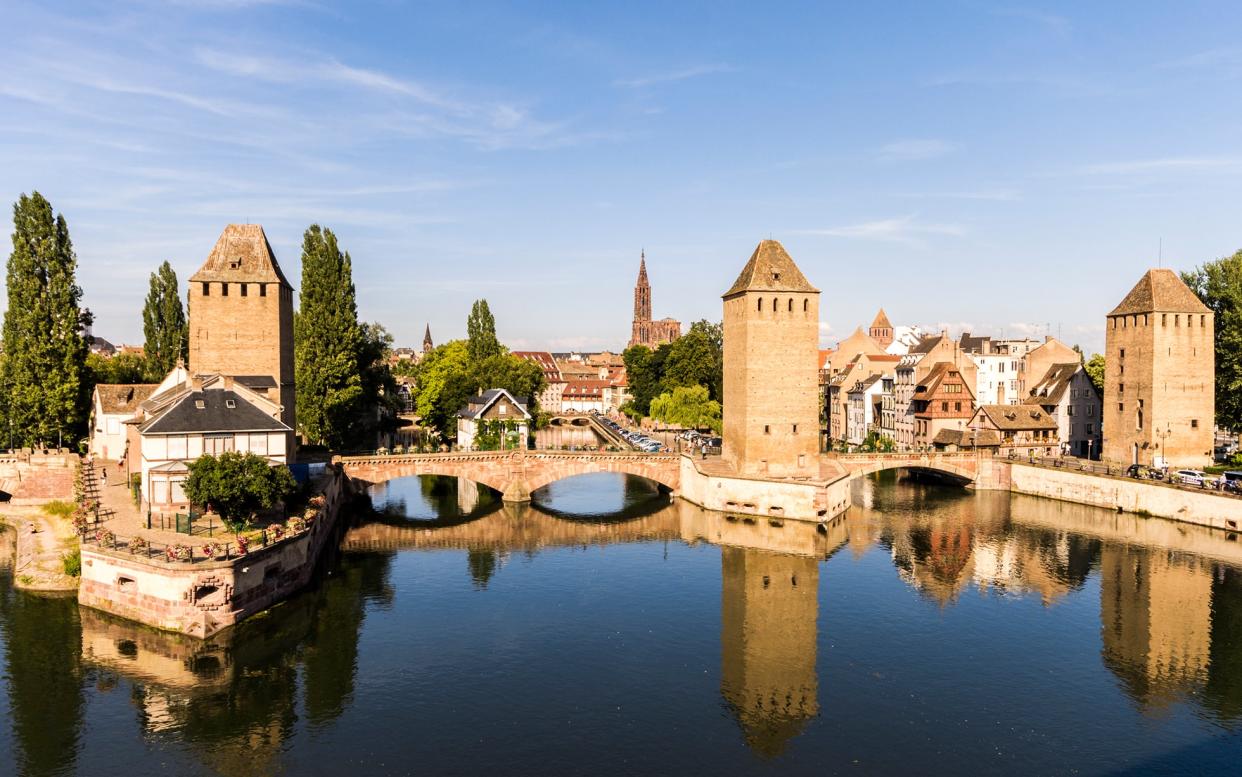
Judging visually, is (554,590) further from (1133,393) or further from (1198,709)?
(1133,393)

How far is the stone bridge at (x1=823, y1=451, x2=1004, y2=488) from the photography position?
62219mm

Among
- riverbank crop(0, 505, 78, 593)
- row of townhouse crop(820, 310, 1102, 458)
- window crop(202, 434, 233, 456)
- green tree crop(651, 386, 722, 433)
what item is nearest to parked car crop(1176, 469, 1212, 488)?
row of townhouse crop(820, 310, 1102, 458)

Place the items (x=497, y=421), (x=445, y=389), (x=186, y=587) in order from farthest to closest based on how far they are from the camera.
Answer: (x=445, y=389), (x=497, y=421), (x=186, y=587)

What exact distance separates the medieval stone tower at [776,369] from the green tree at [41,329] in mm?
41029

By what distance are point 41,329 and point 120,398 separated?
5.72m

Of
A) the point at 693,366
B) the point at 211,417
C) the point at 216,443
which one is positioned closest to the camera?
the point at 216,443

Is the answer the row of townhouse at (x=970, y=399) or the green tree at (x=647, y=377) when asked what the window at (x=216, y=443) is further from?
the green tree at (x=647, y=377)

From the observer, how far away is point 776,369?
55.2 meters

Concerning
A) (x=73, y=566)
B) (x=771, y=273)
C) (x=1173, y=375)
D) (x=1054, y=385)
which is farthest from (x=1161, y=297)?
(x=73, y=566)

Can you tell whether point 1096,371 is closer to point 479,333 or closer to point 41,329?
point 479,333

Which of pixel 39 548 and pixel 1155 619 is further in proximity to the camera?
pixel 39 548

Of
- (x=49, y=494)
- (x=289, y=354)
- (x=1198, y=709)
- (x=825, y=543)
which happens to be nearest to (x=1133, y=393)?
(x=825, y=543)

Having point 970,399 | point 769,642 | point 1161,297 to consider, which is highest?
point 1161,297

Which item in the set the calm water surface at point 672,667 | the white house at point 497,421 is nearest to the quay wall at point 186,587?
the calm water surface at point 672,667
